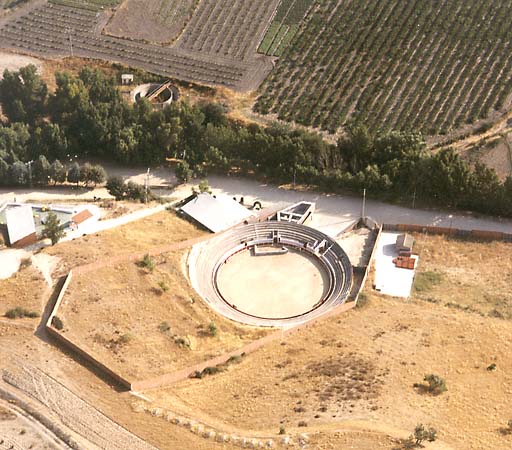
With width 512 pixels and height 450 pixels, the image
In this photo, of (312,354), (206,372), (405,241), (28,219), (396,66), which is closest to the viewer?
(206,372)

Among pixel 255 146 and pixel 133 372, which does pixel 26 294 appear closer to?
pixel 133 372

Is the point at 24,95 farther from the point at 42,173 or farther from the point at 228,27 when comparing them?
the point at 228,27

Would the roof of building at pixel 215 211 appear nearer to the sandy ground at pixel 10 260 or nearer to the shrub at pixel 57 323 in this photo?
the sandy ground at pixel 10 260

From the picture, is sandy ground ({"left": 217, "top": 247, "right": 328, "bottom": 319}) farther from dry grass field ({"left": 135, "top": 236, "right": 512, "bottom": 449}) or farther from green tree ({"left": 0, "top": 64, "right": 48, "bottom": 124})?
green tree ({"left": 0, "top": 64, "right": 48, "bottom": 124})

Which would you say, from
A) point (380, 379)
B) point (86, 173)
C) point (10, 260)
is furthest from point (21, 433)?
point (86, 173)

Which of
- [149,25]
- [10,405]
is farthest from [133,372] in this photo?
[149,25]

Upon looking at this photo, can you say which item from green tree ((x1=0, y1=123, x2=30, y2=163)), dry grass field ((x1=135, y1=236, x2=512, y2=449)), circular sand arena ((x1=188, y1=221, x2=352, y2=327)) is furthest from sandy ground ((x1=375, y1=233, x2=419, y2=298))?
green tree ((x1=0, y1=123, x2=30, y2=163))
